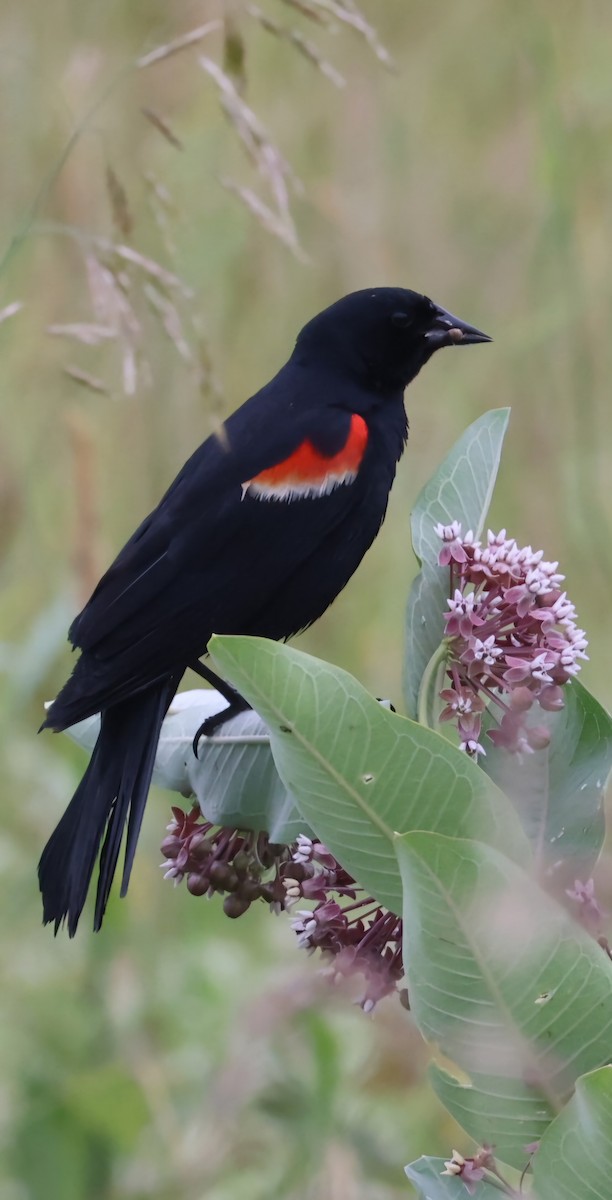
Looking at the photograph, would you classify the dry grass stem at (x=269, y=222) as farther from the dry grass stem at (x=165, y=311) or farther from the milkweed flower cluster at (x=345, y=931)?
the milkweed flower cluster at (x=345, y=931)

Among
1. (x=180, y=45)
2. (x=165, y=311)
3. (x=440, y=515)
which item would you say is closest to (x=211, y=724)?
(x=440, y=515)

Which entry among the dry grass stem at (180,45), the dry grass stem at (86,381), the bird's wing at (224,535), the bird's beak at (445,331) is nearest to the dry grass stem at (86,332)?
the dry grass stem at (86,381)

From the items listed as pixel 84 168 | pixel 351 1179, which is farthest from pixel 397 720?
pixel 84 168

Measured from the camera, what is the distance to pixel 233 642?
0.82 m

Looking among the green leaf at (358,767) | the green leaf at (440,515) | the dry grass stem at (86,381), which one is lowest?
the green leaf at (358,767)

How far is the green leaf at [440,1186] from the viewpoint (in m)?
0.83

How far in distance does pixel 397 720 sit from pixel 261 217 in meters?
0.82

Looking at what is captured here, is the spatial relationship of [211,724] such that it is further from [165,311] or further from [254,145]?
[254,145]

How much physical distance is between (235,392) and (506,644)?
196cm

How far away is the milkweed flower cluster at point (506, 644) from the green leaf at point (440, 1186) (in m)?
0.27

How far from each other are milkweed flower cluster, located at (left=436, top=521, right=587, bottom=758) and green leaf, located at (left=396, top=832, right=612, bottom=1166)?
0.57 feet

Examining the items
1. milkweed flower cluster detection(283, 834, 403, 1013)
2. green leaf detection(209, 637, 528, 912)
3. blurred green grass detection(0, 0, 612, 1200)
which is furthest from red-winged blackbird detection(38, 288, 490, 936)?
green leaf detection(209, 637, 528, 912)

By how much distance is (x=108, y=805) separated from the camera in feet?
5.22

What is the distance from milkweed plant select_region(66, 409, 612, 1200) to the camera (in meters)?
0.77
